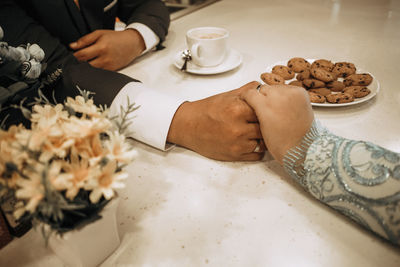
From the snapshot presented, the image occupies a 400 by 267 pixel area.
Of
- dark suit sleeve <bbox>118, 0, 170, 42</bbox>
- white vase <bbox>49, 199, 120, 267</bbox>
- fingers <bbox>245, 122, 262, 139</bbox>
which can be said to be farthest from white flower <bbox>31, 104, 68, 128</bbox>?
dark suit sleeve <bbox>118, 0, 170, 42</bbox>

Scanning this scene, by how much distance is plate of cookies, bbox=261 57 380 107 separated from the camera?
2.27 feet

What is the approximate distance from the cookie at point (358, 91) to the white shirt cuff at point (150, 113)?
15.7 inches

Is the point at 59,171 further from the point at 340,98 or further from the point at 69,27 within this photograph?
the point at 69,27

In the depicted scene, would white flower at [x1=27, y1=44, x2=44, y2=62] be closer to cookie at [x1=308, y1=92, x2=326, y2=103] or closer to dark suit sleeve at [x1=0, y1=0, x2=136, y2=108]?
dark suit sleeve at [x1=0, y1=0, x2=136, y2=108]

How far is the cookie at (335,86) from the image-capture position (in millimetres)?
750

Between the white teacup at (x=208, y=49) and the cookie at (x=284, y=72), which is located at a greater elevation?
the white teacup at (x=208, y=49)

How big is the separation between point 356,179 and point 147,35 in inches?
31.4

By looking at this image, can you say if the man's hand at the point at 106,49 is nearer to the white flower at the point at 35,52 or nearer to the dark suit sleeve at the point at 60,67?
the dark suit sleeve at the point at 60,67

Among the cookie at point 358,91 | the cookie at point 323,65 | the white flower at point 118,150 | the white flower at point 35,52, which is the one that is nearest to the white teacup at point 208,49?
the cookie at point 323,65

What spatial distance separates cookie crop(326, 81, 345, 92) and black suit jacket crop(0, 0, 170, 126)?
48 centimetres

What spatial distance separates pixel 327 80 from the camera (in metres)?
0.74

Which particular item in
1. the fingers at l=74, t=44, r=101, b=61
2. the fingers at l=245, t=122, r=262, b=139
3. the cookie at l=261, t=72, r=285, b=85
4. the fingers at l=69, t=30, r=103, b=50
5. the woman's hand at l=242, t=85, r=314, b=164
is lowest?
the cookie at l=261, t=72, r=285, b=85

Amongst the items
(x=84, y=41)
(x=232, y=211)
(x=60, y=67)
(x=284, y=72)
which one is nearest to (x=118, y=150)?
(x=232, y=211)

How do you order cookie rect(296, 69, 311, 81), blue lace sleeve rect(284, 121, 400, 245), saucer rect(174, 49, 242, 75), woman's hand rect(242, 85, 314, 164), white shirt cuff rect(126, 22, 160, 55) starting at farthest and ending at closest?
white shirt cuff rect(126, 22, 160, 55) → saucer rect(174, 49, 242, 75) → cookie rect(296, 69, 311, 81) → woman's hand rect(242, 85, 314, 164) → blue lace sleeve rect(284, 121, 400, 245)
